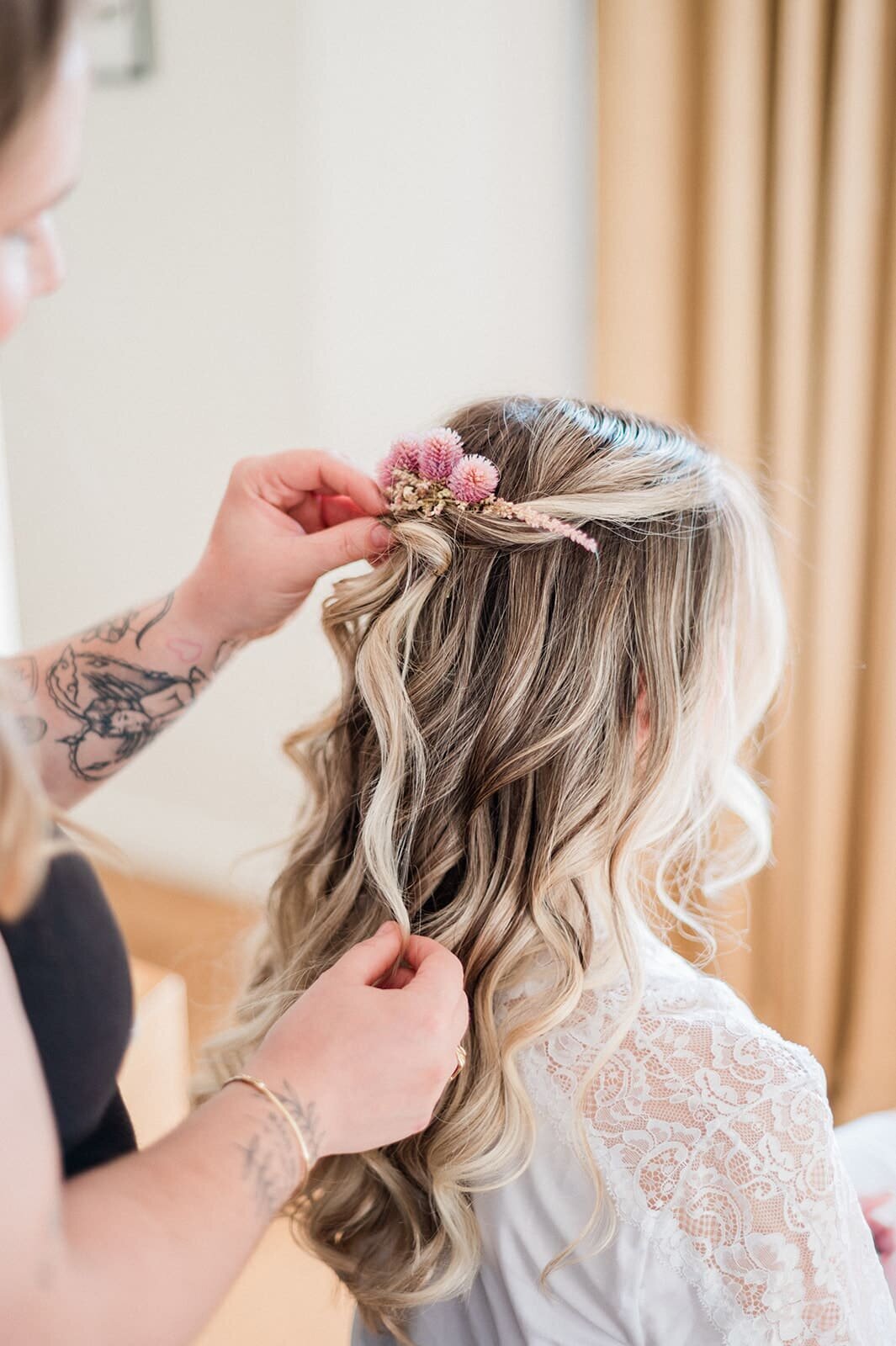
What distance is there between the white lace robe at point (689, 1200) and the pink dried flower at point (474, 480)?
445mm

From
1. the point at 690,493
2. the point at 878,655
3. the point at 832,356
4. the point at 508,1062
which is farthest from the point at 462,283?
the point at 508,1062

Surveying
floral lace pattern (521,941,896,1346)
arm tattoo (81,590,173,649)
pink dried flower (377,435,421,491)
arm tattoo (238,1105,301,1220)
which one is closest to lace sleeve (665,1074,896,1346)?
floral lace pattern (521,941,896,1346)

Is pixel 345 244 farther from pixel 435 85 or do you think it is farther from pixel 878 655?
pixel 878 655

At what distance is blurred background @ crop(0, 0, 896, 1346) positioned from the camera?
5.55 feet

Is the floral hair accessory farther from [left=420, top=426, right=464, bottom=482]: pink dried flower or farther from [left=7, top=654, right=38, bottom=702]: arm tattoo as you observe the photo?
[left=7, top=654, right=38, bottom=702]: arm tattoo

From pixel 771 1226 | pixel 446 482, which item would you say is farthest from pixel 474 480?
pixel 771 1226

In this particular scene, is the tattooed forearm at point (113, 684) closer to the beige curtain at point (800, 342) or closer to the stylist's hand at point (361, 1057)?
the stylist's hand at point (361, 1057)

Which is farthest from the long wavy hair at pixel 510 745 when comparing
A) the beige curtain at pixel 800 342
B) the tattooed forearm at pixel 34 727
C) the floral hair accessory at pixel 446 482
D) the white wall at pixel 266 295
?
the white wall at pixel 266 295

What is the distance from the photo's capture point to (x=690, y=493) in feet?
3.28

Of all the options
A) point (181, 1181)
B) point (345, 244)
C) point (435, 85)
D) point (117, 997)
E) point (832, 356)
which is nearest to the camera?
point (181, 1181)

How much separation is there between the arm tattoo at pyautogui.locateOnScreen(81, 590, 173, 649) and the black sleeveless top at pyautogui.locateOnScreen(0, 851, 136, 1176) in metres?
0.46

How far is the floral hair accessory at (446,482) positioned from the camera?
93cm

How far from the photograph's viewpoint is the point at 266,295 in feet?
8.50

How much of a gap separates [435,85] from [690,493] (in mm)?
1555
